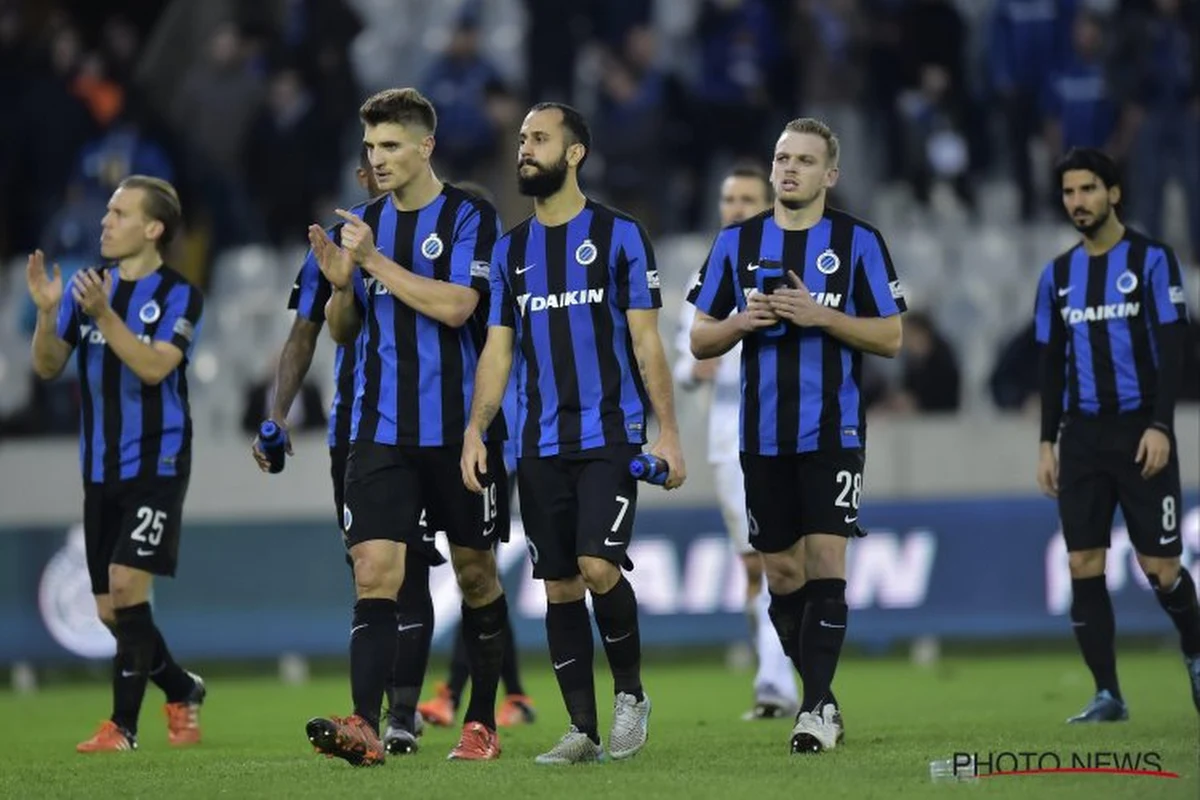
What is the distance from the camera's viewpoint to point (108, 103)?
1855 cm

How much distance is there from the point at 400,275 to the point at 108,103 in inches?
461

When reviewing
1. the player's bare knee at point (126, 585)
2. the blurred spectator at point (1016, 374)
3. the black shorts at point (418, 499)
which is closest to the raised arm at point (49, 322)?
the player's bare knee at point (126, 585)

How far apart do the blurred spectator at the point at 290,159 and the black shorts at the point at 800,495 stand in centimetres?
1040

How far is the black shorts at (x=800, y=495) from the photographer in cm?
805

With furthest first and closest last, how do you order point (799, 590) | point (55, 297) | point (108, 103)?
point (108, 103) < point (55, 297) < point (799, 590)

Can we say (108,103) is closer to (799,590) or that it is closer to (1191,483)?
(1191,483)

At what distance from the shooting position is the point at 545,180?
7656 millimetres

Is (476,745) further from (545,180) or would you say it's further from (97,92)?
(97,92)

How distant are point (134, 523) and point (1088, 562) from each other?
161 inches

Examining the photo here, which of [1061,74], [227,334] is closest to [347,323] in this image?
[227,334]

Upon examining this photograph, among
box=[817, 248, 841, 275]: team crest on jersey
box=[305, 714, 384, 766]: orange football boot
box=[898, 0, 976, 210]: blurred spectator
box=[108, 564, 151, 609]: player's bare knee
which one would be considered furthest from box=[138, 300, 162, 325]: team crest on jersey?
box=[898, 0, 976, 210]: blurred spectator

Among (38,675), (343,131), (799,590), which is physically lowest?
(38,675)

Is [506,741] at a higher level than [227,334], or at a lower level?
lower

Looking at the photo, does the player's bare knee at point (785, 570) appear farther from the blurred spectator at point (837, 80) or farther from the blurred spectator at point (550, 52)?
the blurred spectator at point (550, 52)
